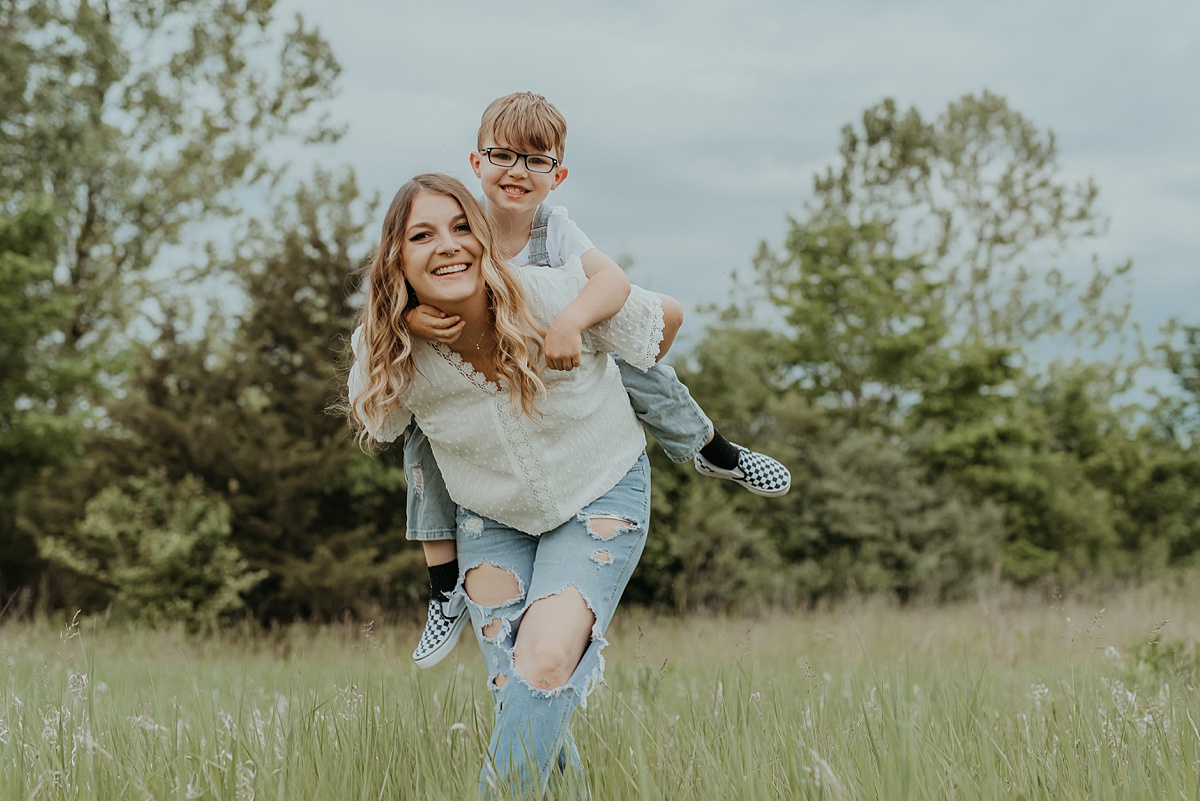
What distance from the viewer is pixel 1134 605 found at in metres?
12.7

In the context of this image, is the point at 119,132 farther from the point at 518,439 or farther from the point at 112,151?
the point at 518,439

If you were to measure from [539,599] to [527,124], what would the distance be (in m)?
1.62

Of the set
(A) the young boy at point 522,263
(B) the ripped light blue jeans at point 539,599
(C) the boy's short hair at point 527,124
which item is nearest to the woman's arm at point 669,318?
(A) the young boy at point 522,263

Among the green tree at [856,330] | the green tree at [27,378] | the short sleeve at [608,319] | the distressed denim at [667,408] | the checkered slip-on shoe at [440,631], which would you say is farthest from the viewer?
the green tree at [856,330]

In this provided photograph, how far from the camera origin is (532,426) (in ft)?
9.52

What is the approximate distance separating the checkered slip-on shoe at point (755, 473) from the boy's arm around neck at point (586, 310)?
1080 millimetres

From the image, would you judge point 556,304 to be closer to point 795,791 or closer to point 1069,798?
point 795,791

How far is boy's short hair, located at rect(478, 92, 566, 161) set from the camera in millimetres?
3453

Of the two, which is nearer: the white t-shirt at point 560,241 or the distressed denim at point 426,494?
the distressed denim at point 426,494

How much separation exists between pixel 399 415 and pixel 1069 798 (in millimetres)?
2032

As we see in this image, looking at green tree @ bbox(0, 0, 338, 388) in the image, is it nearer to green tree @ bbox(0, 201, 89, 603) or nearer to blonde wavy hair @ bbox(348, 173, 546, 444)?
green tree @ bbox(0, 201, 89, 603)

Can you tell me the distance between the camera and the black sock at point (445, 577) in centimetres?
329

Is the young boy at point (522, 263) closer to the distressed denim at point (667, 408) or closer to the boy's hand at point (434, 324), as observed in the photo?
the distressed denim at point (667, 408)

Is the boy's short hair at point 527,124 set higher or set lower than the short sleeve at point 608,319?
higher
